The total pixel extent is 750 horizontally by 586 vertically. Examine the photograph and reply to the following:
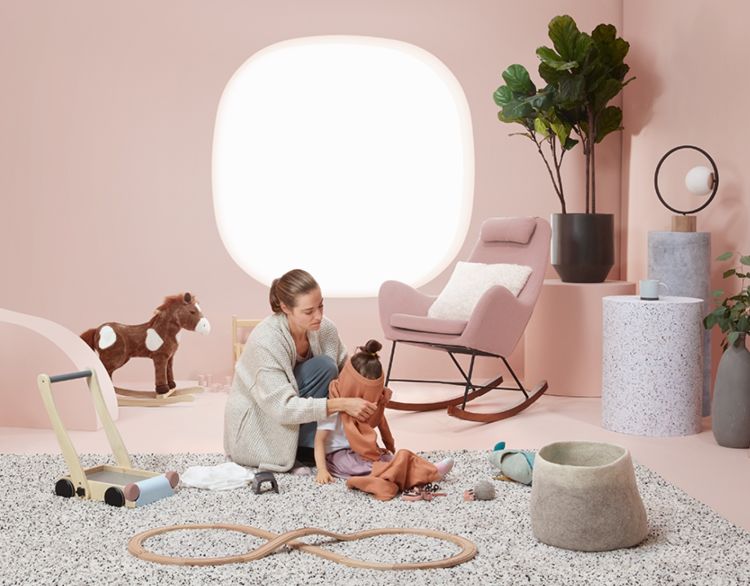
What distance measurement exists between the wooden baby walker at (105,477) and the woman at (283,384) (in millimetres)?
354

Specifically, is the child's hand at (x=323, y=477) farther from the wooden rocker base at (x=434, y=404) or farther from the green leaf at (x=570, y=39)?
the green leaf at (x=570, y=39)

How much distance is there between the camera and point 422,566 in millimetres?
2398

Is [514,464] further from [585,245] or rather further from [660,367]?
[585,245]

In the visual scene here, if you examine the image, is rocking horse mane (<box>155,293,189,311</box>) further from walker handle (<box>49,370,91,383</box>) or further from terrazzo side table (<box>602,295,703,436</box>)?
terrazzo side table (<box>602,295,703,436</box>)

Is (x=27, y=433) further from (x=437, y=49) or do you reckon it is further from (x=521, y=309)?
(x=437, y=49)

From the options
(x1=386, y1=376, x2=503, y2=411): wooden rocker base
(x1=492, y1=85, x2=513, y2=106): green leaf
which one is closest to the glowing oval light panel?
(x1=492, y1=85, x2=513, y2=106): green leaf

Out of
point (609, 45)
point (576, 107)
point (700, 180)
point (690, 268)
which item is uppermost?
point (609, 45)

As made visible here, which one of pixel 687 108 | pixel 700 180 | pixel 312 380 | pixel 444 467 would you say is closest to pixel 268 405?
pixel 312 380

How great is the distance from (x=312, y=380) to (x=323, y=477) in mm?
361

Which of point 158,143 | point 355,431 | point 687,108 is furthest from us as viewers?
point 158,143

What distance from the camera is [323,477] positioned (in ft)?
10.6

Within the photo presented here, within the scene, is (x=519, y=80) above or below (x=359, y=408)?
above

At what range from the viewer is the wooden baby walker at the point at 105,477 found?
9.70 feet

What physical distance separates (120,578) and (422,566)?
734mm
